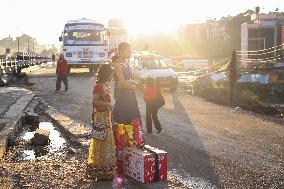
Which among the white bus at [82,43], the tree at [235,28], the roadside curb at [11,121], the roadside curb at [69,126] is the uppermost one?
the tree at [235,28]

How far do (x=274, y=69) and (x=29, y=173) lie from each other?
20.8m

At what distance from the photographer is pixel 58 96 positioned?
17688 mm

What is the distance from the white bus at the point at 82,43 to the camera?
27500mm

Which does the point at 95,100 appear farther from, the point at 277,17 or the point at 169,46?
the point at 169,46

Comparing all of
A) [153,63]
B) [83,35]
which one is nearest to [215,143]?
[153,63]

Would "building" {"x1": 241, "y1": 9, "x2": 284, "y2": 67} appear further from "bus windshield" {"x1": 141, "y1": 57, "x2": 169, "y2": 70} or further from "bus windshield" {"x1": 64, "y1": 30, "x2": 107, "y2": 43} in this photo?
"bus windshield" {"x1": 141, "y1": 57, "x2": 169, "y2": 70}

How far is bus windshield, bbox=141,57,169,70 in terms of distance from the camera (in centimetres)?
2146

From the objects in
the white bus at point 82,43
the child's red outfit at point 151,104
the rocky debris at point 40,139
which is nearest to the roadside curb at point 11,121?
the rocky debris at point 40,139

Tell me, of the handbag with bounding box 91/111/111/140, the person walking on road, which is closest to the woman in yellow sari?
the handbag with bounding box 91/111/111/140

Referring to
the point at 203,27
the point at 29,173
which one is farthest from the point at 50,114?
the point at 203,27

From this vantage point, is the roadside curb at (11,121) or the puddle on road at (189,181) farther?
the roadside curb at (11,121)

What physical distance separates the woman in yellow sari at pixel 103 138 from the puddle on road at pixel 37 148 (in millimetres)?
1950

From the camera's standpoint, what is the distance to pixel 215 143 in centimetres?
942

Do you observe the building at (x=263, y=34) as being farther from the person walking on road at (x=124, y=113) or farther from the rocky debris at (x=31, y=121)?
the person walking on road at (x=124, y=113)
